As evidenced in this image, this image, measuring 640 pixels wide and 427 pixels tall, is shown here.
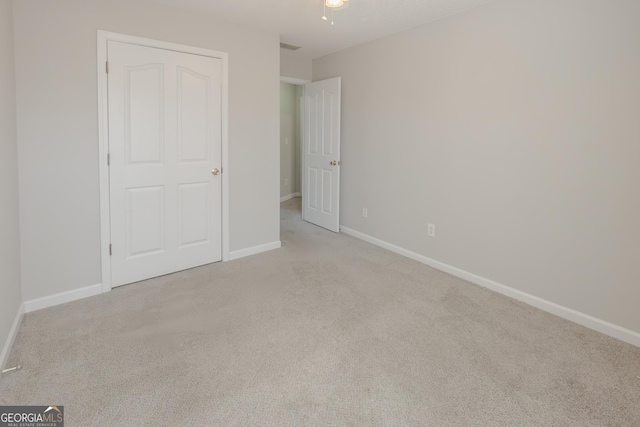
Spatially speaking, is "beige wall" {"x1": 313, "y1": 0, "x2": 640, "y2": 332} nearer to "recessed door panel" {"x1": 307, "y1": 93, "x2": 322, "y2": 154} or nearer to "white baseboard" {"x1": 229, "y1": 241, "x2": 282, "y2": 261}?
"recessed door panel" {"x1": 307, "y1": 93, "x2": 322, "y2": 154}

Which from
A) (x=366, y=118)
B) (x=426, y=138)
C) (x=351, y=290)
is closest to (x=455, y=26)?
(x=426, y=138)

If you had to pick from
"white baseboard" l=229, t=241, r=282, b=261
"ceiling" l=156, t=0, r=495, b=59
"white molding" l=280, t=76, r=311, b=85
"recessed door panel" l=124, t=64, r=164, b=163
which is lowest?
"white baseboard" l=229, t=241, r=282, b=261

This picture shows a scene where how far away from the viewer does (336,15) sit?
3359 mm

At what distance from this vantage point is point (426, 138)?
3.69 metres

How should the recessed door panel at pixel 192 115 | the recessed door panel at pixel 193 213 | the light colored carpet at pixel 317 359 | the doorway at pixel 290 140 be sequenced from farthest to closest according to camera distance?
the doorway at pixel 290 140
the recessed door panel at pixel 193 213
the recessed door panel at pixel 192 115
the light colored carpet at pixel 317 359

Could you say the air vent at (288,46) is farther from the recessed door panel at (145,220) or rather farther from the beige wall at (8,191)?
the beige wall at (8,191)

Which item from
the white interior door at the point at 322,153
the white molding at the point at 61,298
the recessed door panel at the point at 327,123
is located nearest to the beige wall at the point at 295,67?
the white interior door at the point at 322,153

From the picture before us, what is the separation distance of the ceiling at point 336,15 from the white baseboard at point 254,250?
89.6 inches

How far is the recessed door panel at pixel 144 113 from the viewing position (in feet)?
9.91

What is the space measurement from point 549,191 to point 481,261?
2.76 feet

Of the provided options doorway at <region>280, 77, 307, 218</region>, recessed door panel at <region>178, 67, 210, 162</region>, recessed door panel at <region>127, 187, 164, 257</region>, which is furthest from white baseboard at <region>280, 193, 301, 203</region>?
recessed door panel at <region>127, 187, 164, 257</region>

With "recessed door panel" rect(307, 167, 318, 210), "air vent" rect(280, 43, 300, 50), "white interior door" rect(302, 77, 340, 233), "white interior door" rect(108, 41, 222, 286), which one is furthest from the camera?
"recessed door panel" rect(307, 167, 318, 210)

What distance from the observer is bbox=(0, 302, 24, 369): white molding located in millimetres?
1999

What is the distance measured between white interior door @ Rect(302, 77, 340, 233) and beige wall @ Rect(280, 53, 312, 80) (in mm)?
163
